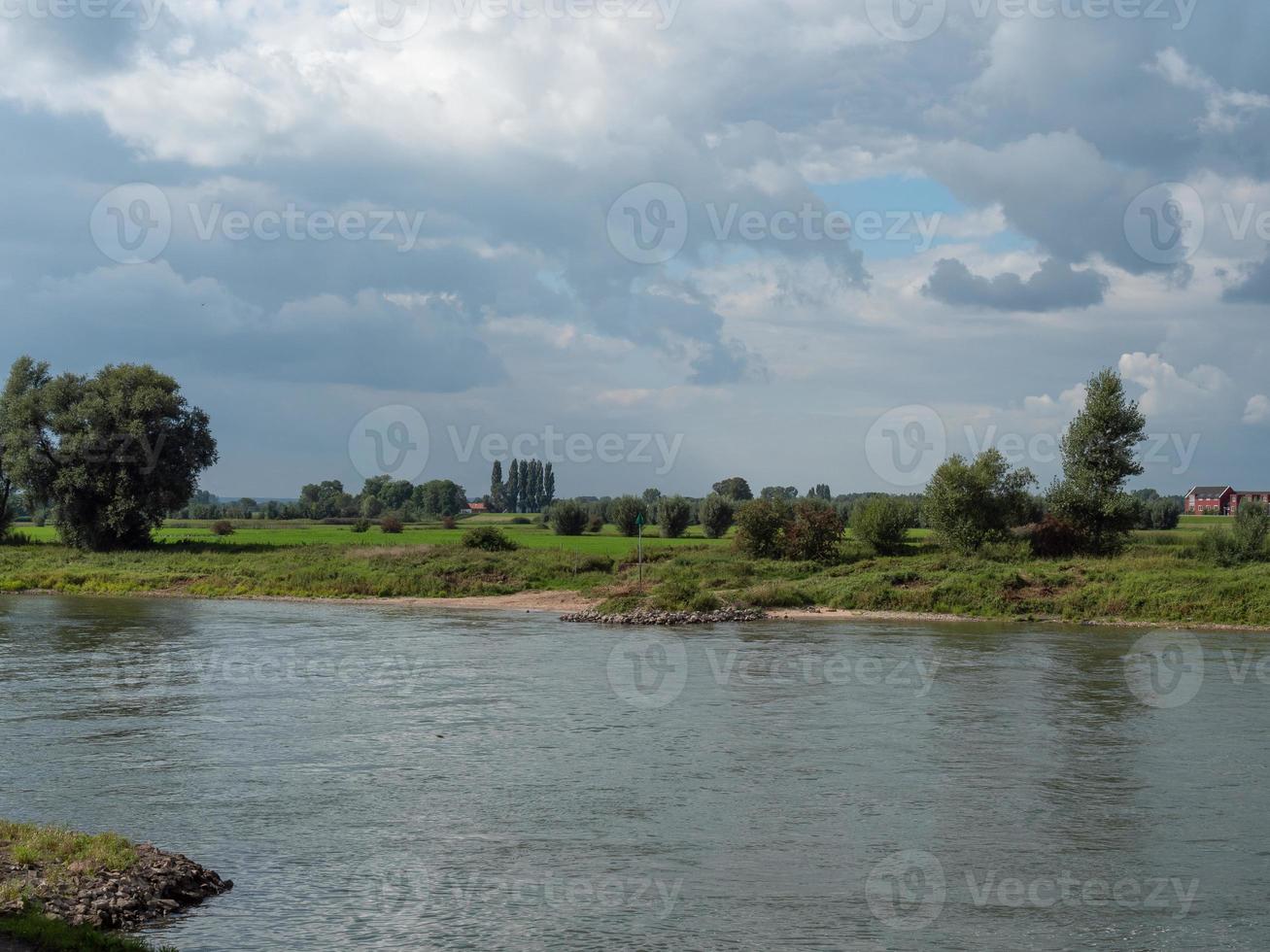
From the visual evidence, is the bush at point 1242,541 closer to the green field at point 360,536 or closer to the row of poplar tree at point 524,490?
the green field at point 360,536

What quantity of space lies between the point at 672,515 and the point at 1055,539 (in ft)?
114

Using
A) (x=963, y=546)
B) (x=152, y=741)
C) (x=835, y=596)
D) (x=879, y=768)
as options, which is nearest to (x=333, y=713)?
(x=152, y=741)

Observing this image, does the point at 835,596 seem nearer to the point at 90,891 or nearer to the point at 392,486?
the point at 90,891

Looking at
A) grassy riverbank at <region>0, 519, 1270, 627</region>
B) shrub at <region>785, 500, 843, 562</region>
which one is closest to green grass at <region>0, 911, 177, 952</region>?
grassy riverbank at <region>0, 519, 1270, 627</region>

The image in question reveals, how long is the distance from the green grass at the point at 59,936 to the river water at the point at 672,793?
1.29 m

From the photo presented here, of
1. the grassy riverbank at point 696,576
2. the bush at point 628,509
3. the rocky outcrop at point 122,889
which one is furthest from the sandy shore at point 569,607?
the rocky outcrop at point 122,889

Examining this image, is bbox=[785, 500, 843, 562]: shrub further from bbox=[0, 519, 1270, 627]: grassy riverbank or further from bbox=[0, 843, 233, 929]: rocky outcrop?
bbox=[0, 843, 233, 929]: rocky outcrop

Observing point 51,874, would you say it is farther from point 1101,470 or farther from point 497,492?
point 497,492

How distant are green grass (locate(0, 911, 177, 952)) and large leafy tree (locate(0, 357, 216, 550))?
6642 cm

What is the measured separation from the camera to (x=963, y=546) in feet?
196

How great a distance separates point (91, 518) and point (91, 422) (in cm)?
627

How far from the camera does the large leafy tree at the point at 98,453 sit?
71688 mm

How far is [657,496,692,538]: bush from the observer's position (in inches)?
3462

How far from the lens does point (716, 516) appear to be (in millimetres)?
90125
